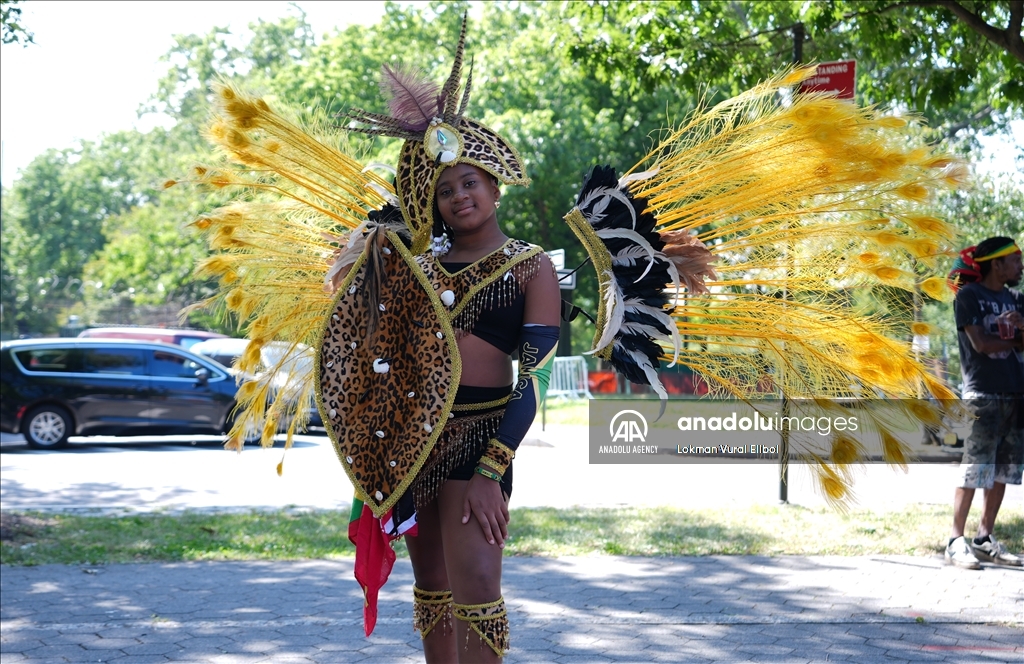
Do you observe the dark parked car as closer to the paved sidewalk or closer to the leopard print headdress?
the paved sidewalk

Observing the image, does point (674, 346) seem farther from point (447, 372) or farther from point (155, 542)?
point (155, 542)

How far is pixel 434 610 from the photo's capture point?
143 inches

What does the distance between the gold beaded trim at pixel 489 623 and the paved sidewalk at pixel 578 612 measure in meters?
1.60

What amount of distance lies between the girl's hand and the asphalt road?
5.62 metres

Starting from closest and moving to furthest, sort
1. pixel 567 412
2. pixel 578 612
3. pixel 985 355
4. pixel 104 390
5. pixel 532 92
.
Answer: pixel 578 612 < pixel 985 355 < pixel 104 390 < pixel 567 412 < pixel 532 92

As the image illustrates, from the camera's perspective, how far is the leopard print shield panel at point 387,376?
340cm

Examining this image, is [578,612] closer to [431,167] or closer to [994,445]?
[994,445]

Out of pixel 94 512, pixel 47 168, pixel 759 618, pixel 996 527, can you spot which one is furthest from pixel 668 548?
pixel 47 168

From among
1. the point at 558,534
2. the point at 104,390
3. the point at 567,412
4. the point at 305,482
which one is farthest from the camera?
the point at 567,412

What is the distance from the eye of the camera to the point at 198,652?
494cm

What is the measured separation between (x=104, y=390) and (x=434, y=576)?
1331 centimetres

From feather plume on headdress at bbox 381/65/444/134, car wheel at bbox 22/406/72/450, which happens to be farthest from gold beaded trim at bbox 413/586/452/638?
car wheel at bbox 22/406/72/450

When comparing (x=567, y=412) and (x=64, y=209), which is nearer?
(x=567, y=412)

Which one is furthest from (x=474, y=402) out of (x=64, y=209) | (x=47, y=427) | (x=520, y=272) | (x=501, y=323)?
(x=64, y=209)
